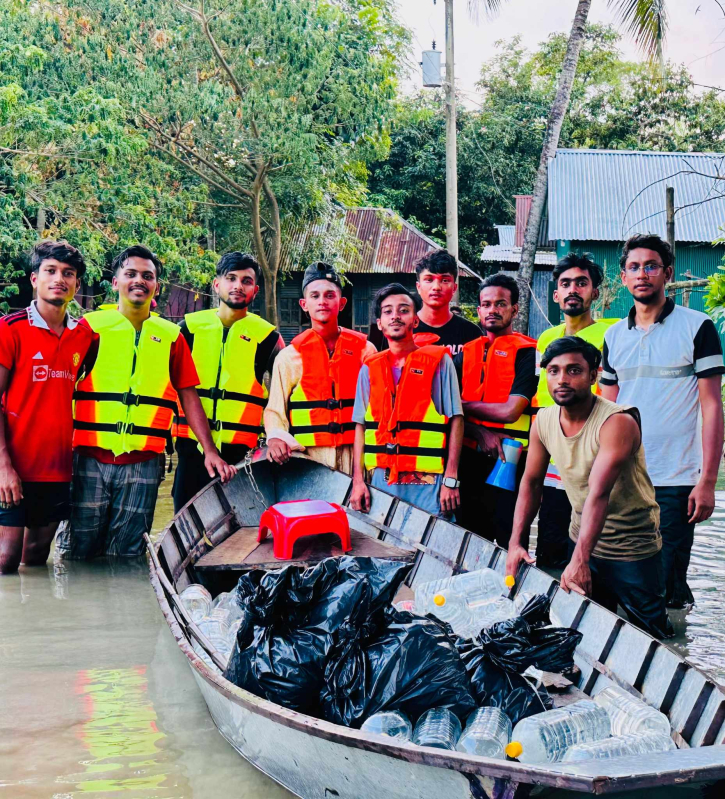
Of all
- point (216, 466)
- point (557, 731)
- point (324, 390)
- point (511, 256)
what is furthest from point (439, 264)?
point (511, 256)

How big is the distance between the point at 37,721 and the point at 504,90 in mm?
24915

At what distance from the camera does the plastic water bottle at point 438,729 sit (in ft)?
8.95

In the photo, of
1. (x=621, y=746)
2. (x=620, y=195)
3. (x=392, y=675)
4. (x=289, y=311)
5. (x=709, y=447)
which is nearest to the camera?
(x=621, y=746)

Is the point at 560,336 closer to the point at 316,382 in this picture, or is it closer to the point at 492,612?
the point at 316,382

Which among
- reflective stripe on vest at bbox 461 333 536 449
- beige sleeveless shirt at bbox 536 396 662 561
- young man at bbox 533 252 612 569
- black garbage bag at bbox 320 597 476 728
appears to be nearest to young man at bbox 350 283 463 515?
reflective stripe on vest at bbox 461 333 536 449

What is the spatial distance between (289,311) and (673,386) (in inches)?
739

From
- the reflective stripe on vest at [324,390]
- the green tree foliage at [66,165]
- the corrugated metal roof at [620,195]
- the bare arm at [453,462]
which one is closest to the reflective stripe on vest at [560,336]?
the bare arm at [453,462]

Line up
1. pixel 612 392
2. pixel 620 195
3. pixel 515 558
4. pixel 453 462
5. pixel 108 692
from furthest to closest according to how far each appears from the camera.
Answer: pixel 620 195 → pixel 453 462 → pixel 612 392 → pixel 108 692 → pixel 515 558

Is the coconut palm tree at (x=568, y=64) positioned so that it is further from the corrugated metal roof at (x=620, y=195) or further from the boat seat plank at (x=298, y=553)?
the boat seat plank at (x=298, y=553)

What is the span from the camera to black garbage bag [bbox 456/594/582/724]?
9.81 feet

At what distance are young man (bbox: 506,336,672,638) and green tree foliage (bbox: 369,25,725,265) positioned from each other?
20453 mm

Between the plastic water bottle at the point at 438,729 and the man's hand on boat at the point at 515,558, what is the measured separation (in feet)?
4.23

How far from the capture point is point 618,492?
3867 millimetres

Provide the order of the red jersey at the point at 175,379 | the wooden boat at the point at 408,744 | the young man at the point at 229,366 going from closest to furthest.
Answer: the wooden boat at the point at 408,744 → the red jersey at the point at 175,379 → the young man at the point at 229,366
